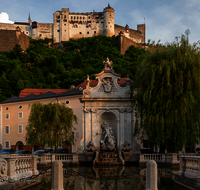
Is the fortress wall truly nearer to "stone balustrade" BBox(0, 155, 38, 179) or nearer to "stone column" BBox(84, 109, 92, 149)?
"stone column" BBox(84, 109, 92, 149)

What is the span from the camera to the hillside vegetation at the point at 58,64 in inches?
3027

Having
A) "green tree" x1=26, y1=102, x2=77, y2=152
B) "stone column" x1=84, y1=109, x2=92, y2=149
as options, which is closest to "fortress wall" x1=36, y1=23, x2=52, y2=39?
"green tree" x1=26, y1=102, x2=77, y2=152

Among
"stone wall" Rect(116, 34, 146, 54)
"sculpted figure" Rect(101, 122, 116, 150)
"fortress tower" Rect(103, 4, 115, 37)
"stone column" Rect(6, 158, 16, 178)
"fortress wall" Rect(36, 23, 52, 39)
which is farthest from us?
"fortress wall" Rect(36, 23, 52, 39)

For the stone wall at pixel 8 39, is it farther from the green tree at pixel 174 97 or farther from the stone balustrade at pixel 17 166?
the stone balustrade at pixel 17 166

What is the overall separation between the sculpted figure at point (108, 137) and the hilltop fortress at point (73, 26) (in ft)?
316

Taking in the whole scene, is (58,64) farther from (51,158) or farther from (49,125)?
(51,158)

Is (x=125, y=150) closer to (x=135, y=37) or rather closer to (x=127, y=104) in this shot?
(x=127, y=104)

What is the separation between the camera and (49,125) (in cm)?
2831

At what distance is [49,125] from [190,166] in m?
17.2

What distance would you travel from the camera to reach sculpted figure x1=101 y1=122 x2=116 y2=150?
26188mm

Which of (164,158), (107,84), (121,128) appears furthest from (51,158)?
(164,158)

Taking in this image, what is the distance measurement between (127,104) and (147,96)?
4.41 m

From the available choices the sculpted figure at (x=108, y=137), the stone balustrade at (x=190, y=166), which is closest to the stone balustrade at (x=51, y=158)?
the sculpted figure at (x=108, y=137)

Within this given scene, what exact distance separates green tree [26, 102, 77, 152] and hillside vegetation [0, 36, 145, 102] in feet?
132
